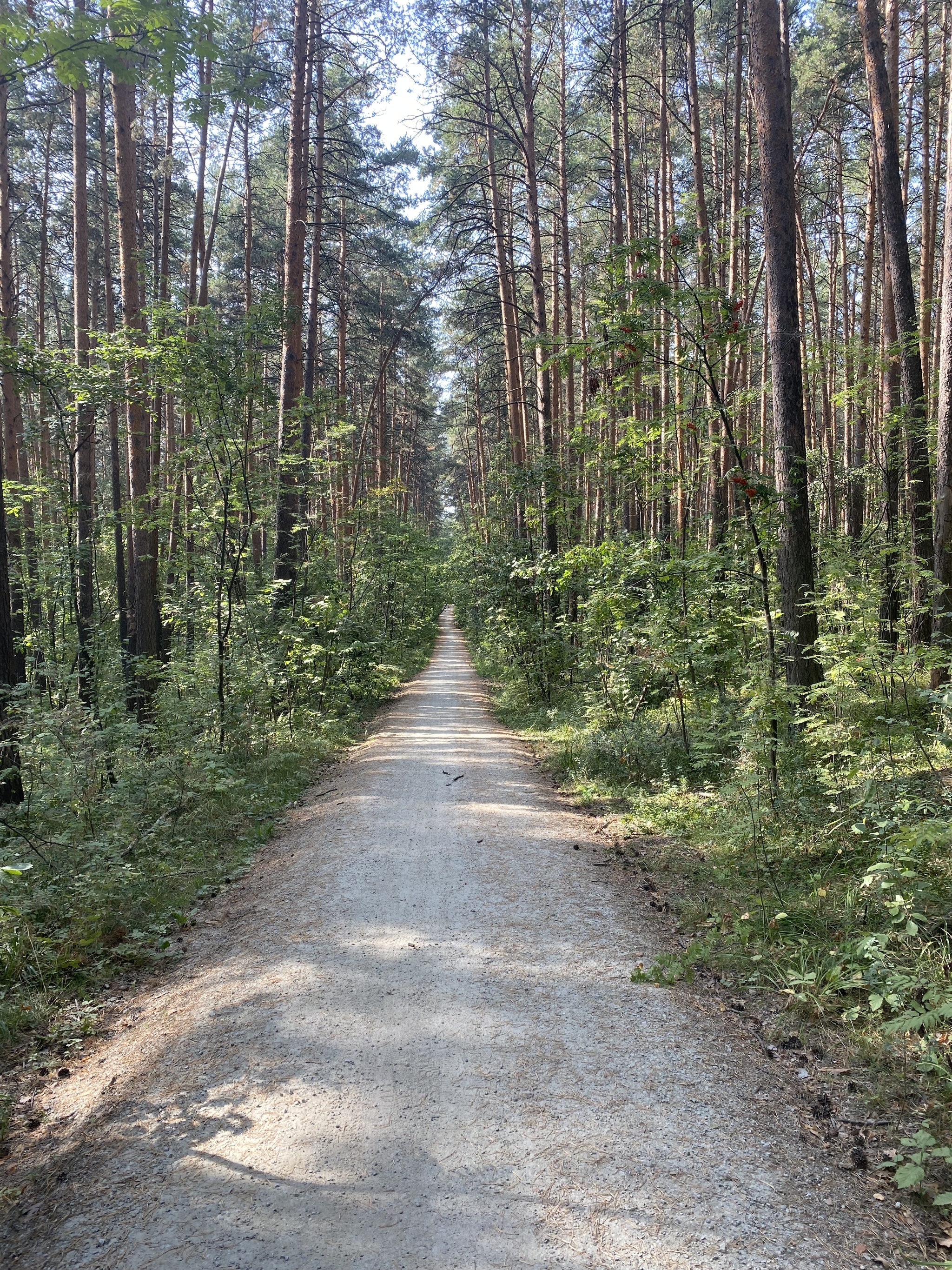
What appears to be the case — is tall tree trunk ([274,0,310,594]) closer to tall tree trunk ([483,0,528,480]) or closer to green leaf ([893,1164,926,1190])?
tall tree trunk ([483,0,528,480])

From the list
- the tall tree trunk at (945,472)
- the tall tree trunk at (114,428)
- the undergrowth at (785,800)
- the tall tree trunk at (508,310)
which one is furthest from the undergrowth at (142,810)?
the tall tree trunk at (508,310)

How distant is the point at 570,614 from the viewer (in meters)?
13.1

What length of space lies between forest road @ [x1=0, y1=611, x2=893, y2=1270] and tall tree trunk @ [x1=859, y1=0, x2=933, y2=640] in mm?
6315

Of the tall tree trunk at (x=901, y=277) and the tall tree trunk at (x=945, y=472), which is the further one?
the tall tree trunk at (x=901, y=277)

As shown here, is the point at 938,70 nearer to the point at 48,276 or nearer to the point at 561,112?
the point at 561,112

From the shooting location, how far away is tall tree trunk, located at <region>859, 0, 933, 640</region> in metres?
8.14

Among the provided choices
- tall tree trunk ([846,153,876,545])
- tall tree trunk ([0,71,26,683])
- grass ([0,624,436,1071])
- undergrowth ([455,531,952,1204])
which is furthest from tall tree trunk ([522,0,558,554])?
tall tree trunk ([0,71,26,683])

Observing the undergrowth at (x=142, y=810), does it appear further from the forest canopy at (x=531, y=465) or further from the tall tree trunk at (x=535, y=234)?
the tall tree trunk at (x=535, y=234)

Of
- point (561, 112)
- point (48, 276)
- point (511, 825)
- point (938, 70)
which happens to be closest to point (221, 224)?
point (48, 276)

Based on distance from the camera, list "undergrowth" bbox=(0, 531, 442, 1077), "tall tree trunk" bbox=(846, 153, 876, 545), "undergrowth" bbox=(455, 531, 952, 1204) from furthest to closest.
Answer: "tall tree trunk" bbox=(846, 153, 876, 545), "undergrowth" bbox=(0, 531, 442, 1077), "undergrowth" bbox=(455, 531, 952, 1204)

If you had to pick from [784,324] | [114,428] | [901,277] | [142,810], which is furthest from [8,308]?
[901,277]

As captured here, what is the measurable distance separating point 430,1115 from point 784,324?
617 cm

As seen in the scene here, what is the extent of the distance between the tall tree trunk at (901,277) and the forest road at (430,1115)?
20.7ft

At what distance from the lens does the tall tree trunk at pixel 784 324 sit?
5.87 metres
